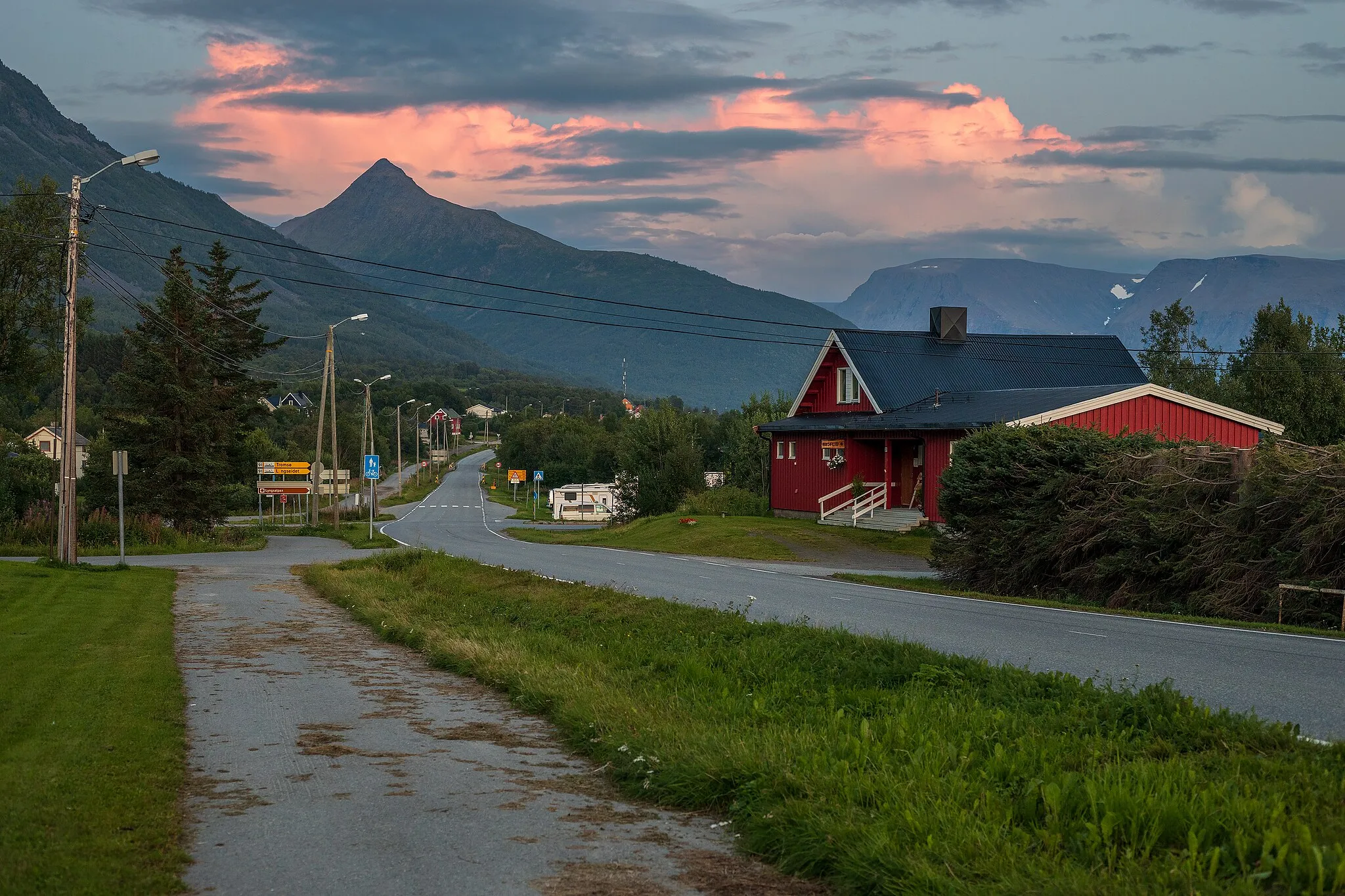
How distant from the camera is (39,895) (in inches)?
225

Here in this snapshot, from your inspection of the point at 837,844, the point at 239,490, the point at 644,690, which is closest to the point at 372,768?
the point at 644,690

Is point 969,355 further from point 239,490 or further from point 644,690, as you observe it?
point 239,490

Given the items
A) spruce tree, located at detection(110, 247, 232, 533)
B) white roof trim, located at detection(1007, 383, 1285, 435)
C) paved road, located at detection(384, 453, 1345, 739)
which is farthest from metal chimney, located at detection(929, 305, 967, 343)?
spruce tree, located at detection(110, 247, 232, 533)

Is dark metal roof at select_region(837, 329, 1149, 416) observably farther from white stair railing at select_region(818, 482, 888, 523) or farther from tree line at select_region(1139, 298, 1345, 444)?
tree line at select_region(1139, 298, 1345, 444)

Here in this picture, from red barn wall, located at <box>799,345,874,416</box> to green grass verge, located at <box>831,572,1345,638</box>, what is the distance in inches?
776

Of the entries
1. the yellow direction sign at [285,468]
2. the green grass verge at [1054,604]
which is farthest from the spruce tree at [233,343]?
the green grass verge at [1054,604]

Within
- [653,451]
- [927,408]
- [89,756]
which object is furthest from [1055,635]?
[653,451]

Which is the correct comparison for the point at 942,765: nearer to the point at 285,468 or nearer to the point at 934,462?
the point at 934,462

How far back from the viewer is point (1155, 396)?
38.5m

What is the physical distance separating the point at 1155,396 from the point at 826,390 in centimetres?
1394

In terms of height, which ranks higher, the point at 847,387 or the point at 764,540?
the point at 847,387

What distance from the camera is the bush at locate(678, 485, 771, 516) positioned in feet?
173

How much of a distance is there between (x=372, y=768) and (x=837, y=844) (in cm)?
403

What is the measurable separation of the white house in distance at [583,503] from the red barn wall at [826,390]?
3254cm
